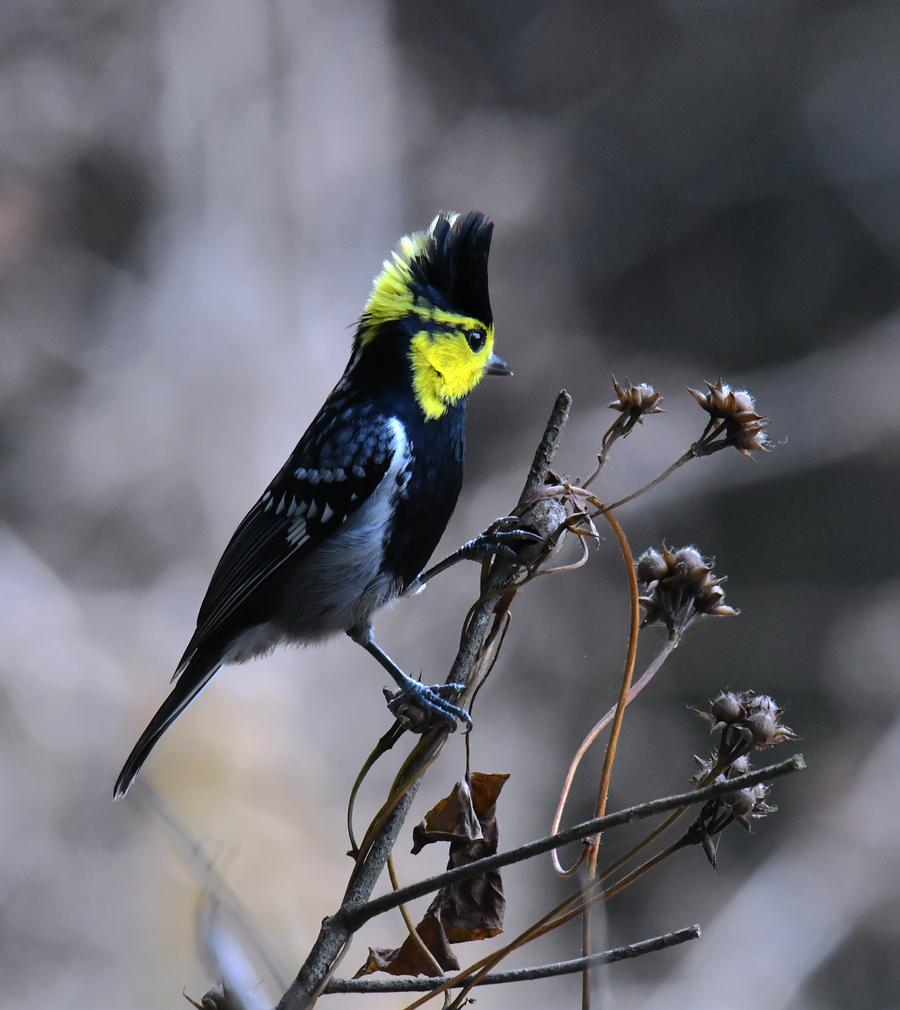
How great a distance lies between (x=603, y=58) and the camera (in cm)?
366

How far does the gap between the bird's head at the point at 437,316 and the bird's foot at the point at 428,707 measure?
661 millimetres

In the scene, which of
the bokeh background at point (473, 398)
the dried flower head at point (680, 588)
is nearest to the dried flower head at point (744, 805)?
the dried flower head at point (680, 588)

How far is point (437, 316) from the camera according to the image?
55.2 inches

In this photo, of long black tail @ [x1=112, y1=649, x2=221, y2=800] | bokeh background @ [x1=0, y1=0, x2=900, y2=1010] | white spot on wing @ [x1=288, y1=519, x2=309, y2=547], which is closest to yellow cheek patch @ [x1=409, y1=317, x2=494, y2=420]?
white spot on wing @ [x1=288, y1=519, x2=309, y2=547]

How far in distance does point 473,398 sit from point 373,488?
2.11 metres

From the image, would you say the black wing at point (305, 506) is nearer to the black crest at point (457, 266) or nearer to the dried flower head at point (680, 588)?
the black crest at point (457, 266)

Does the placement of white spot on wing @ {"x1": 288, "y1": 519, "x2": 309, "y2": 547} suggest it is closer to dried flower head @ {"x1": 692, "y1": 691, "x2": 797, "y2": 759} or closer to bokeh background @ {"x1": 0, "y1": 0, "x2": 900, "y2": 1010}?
dried flower head @ {"x1": 692, "y1": 691, "x2": 797, "y2": 759}

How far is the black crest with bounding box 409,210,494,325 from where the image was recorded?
130 centimetres

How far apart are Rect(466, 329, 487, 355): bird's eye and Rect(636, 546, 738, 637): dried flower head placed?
75 centimetres

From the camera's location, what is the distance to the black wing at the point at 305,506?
1.41 m

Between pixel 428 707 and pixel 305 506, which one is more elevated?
pixel 305 506

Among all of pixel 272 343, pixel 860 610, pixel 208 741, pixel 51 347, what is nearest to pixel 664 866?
pixel 860 610

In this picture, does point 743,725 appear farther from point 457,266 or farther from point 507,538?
point 457,266

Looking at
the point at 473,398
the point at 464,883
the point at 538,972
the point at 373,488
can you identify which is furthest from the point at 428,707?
the point at 473,398
